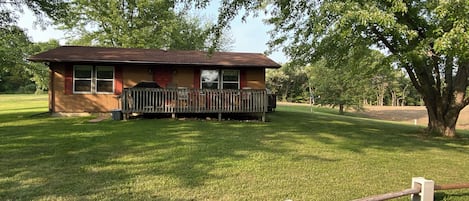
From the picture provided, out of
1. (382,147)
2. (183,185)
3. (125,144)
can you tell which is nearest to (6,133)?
(125,144)

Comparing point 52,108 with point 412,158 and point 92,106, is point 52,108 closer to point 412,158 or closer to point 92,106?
point 92,106

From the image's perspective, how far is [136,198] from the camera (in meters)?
4.59

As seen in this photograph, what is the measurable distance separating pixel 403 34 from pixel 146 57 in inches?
428

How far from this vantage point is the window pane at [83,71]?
51.6 ft

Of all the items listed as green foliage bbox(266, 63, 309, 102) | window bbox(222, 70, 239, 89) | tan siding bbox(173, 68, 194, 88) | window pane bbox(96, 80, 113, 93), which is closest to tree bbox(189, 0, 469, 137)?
window bbox(222, 70, 239, 89)

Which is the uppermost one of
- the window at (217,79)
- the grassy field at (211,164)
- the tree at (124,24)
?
the tree at (124,24)

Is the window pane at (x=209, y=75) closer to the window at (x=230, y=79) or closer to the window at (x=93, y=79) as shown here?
the window at (x=230, y=79)

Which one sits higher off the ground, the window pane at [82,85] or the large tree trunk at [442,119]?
the window pane at [82,85]

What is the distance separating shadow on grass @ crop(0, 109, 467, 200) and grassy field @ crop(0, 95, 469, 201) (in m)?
0.02

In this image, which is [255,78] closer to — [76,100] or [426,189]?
[76,100]

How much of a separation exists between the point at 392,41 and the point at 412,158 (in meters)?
4.99

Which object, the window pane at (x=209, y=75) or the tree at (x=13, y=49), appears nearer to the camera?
the tree at (x=13, y=49)

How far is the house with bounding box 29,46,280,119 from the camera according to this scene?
13945 mm

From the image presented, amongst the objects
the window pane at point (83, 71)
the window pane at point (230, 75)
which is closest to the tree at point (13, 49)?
the window pane at point (83, 71)
